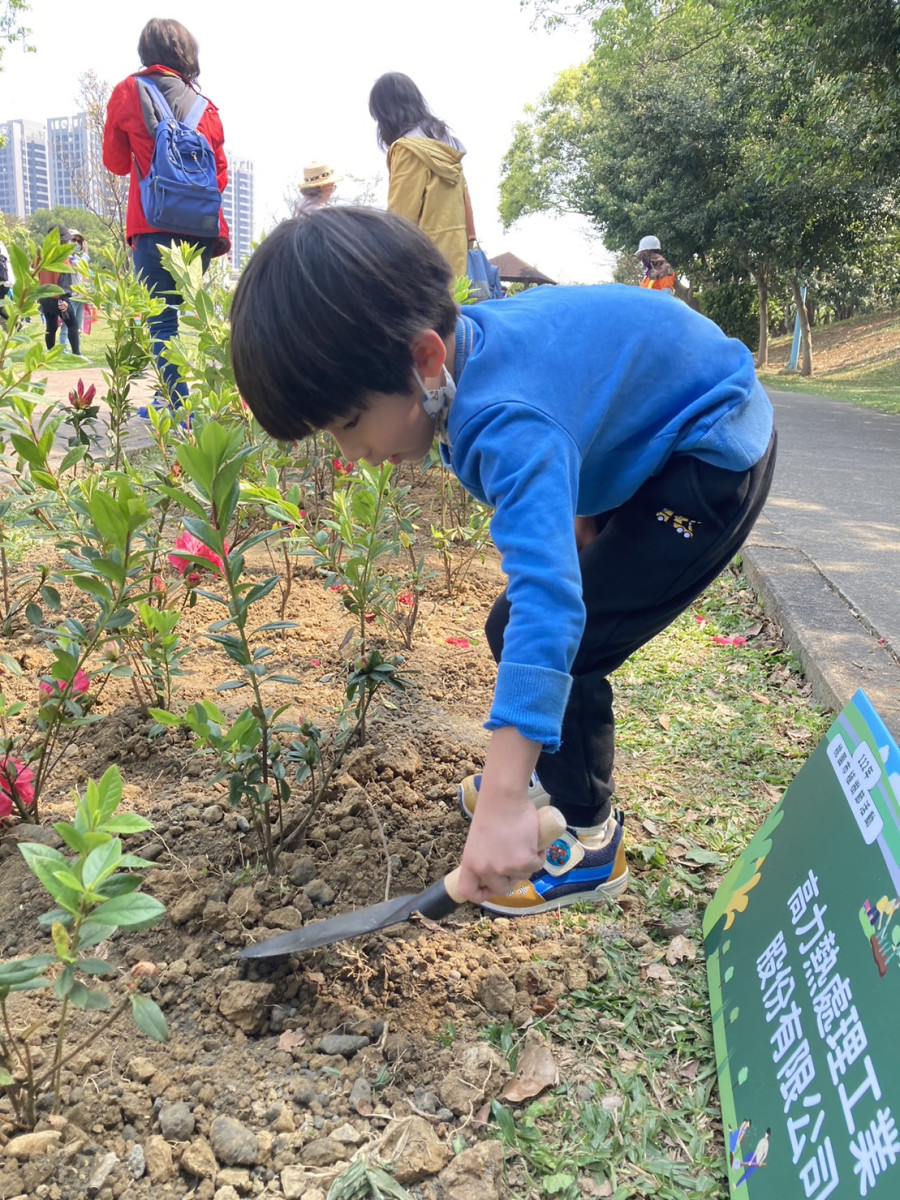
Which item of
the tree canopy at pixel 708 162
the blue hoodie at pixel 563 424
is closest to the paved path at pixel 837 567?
the blue hoodie at pixel 563 424

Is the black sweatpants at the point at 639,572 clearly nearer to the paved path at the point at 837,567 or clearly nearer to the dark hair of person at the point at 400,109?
the paved path at the point at 837,567

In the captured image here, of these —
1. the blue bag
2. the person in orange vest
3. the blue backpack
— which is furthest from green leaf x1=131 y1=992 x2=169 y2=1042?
the person in orange vest

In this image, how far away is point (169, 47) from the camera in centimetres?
400

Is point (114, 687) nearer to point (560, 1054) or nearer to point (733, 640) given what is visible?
point (560, 1054)

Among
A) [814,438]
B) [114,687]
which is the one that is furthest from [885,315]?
[114,687]

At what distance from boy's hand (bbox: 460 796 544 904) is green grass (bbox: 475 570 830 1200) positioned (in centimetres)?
38

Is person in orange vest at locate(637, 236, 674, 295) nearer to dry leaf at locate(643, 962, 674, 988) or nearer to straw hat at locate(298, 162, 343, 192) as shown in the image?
straw hat at locate(298, 162, 343, 192)

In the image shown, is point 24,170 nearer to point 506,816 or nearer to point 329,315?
point 329,315

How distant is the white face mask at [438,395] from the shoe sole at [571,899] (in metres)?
0.94

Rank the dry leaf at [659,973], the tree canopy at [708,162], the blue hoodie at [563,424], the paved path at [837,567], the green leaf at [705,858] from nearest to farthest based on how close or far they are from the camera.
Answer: the blue hoodie at [563,424], the dry leaf at [659,973], the green leaf at [705,858], the paved path at [837,567], the tree canopy at [708,162]

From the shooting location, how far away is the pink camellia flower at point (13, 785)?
5.87ft

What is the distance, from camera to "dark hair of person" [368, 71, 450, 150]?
4.06 meters

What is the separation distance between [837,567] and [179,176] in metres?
3.24

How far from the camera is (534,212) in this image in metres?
43.6
